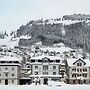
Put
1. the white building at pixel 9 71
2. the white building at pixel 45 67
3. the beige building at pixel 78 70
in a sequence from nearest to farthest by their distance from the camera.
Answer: the white building at pixel 9 71
the white building at pixel 45 67
the beige building at pixel 78 70

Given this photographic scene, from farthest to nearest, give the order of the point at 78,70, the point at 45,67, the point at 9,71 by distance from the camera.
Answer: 1. the point at 78,70
2. the point at 45,67
3. the point at 9,71

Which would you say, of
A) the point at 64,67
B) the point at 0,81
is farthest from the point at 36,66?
the point at 64,67

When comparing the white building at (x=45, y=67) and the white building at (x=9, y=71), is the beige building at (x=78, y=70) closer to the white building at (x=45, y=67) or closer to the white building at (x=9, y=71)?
the white building at (x=45, y=67)

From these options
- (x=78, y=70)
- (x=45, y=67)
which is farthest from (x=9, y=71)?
(x=78, y=70)

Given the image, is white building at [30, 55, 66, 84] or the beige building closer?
white building at [30, 55, 66, 84]

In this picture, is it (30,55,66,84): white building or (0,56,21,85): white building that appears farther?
(30,55,66,84): white building

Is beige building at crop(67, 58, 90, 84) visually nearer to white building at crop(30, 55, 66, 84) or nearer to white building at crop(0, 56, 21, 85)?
white building at crop(30, 55, 66, 84)

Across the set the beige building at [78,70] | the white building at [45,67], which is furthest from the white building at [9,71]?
the beige building at [78,70]

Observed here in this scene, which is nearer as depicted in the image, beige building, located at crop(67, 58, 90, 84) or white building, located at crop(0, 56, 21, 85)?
white building, located at crop(0, 56, 21, 85)

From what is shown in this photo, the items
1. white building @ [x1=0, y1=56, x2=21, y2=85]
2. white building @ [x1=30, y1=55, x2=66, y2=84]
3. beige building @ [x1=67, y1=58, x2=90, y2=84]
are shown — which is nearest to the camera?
white building @ [x1=0, y1=56, x2=21, y2=85]

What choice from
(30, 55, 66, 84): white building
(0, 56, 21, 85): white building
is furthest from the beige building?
(0, 56, 21, 85): white building

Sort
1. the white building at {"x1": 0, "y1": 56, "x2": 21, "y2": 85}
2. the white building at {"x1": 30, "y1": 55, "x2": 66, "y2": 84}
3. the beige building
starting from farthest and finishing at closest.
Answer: the beige building
the white building at {"x1": 30, "y1": 55, "x2": 66, "y2": 84}
the white building at {"x1": 0, "y1": 56, "x2": 21, "y2": 85}

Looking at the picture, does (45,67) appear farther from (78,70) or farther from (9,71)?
(78,70)

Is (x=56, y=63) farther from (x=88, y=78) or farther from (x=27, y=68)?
(x=27, y=68)
